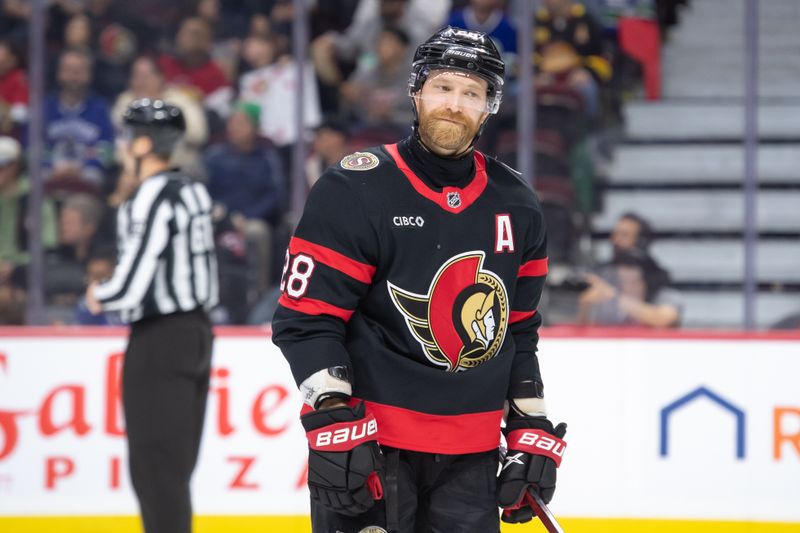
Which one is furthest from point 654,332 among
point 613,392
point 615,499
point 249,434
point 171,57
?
point 171,57

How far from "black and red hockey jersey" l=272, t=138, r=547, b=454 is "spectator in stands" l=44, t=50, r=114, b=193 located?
3.48 meters

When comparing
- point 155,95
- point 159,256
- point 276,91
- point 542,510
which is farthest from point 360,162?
point 155,95

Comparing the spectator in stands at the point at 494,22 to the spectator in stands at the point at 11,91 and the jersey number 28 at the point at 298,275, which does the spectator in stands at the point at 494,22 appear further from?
the jersey number 28 at the point at 298,275

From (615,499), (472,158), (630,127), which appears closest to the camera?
(472,158)

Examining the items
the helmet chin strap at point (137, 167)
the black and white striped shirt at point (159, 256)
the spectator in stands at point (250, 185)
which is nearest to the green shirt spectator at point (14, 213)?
the spectator in stands at point (250, 185)

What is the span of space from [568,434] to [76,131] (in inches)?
106

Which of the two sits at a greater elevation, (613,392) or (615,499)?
(613,392)

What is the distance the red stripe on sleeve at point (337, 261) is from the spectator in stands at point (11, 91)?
12.3 ft

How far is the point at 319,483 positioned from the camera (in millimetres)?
2045

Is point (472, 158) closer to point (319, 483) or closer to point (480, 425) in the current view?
point (480, 425)

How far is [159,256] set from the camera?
3.34 meters

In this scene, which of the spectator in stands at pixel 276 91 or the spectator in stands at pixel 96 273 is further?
the spectator in stands at pixel 276 91

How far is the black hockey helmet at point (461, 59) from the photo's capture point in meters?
2.13

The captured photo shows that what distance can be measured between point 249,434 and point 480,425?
2022 millimetres
